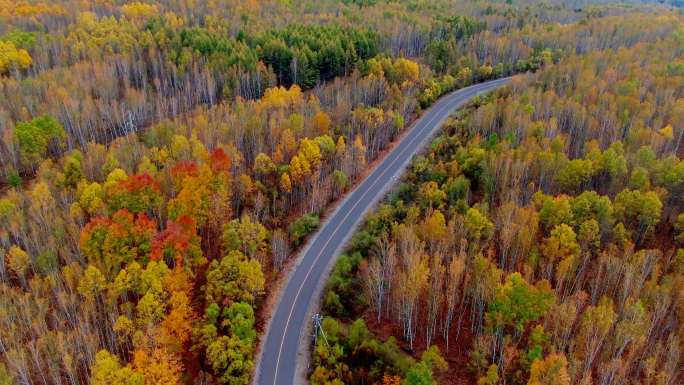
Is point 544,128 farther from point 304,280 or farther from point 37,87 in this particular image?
Answer: point 37,87

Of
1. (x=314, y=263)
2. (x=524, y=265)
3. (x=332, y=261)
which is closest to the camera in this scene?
(x=524, y=265)

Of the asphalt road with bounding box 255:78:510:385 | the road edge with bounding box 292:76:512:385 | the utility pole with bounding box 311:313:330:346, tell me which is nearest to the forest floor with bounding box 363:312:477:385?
the utility pole with bounding box 311:313:330:346

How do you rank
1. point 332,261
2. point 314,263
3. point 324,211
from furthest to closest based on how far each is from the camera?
point 324,211 < point 332,261 < point 314,263

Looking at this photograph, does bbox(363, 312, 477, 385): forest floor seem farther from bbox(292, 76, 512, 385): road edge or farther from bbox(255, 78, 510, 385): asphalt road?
bbox(255, 78, 510, 385): asphalt road

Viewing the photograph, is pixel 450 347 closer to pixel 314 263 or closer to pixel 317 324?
pixel 317 324

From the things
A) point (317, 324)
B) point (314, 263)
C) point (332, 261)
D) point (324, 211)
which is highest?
point (324, 211)

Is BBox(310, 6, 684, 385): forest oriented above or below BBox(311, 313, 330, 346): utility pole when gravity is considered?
above

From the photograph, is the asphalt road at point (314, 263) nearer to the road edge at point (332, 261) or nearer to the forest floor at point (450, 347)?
the road edge at point (332, 261)

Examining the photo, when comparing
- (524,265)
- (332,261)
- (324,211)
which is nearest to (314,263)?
(332,261)
